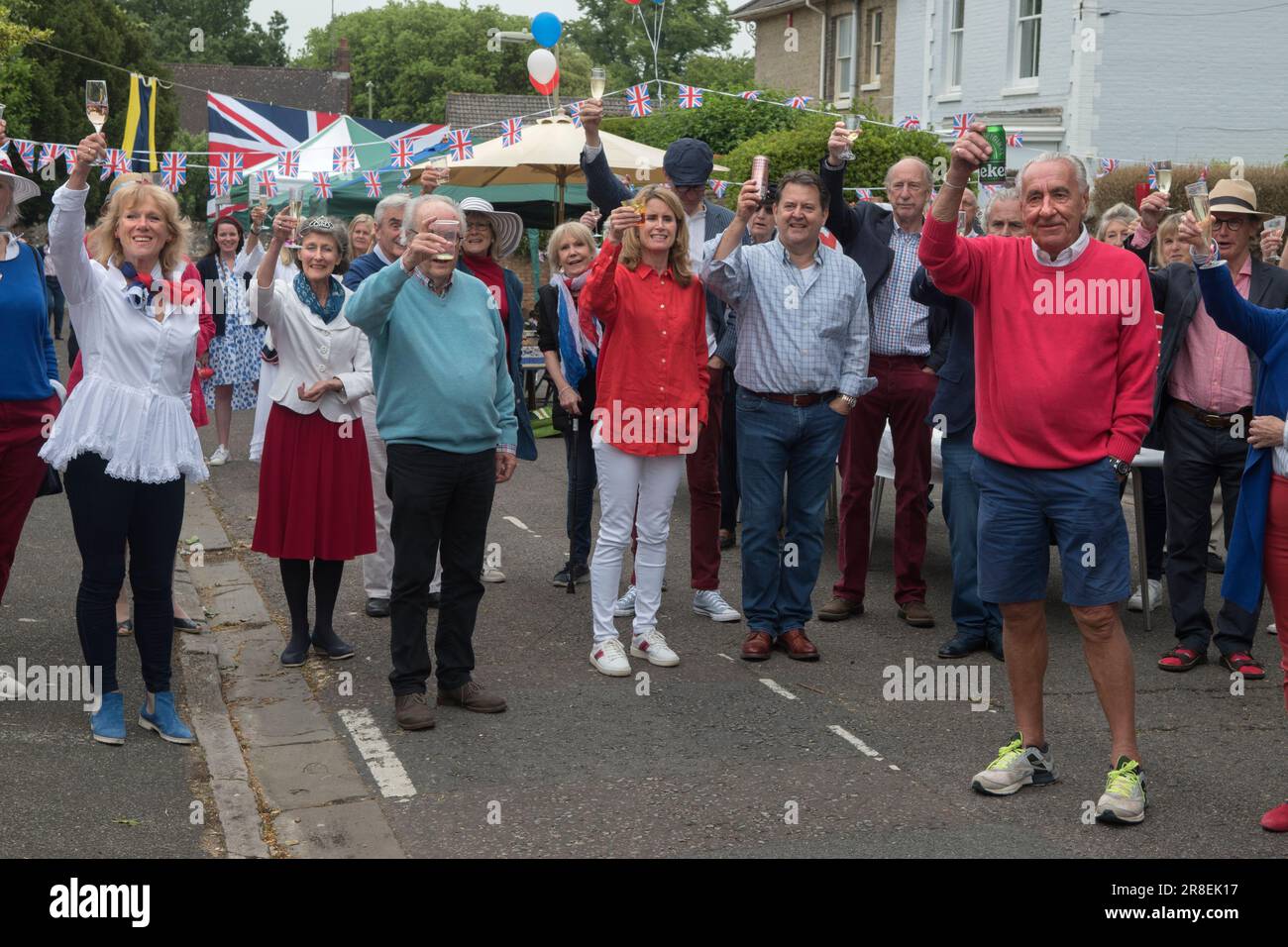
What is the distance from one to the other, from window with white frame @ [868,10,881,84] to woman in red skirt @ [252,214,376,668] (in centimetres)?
2483

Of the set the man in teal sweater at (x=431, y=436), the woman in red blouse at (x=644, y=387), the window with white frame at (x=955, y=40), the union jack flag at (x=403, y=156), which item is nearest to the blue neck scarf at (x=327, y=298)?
the man in teal sweater at (x=431, y=436)

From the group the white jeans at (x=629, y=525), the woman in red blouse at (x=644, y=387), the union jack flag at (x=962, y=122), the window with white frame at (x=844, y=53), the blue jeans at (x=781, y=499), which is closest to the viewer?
the woman in red blouse at (x=644, y=387)

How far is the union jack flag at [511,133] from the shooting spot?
15.0 m

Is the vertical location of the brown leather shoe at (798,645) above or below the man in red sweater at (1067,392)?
below

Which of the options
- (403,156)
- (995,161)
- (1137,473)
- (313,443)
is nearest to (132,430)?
(313,443)

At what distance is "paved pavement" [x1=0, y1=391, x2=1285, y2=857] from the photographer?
4766 mm

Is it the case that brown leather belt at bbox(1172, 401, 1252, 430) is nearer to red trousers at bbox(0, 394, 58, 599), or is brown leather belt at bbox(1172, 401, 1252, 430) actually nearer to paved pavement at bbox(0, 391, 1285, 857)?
paved pavement at bbox(0, 391, 1285, 857)

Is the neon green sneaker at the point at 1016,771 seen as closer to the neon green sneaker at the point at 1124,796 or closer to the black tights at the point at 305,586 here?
the neon green sneaker at the point at 1124,796

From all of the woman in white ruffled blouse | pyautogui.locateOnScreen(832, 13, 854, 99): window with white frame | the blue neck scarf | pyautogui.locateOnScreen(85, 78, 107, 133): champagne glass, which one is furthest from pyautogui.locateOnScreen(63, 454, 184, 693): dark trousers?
pyautogui.locateOnScreen(832, 13, 854, 99): window with white frame

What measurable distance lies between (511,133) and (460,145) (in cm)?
68

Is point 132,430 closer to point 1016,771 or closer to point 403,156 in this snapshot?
point 1016,771

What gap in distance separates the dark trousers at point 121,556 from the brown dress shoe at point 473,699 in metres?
1.15

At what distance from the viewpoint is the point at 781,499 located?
7.06m

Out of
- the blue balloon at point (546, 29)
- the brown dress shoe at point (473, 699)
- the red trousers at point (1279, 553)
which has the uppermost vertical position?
the blue balloon at point (546, 29)
